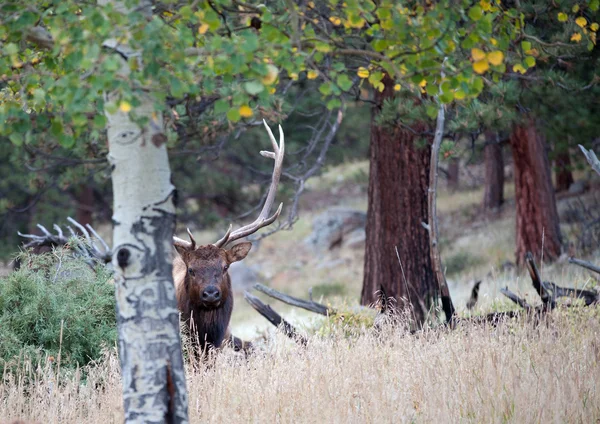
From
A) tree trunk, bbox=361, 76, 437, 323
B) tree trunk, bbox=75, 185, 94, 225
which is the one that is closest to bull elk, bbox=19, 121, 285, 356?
tree trunk, bbox=361, 76, 437, 323

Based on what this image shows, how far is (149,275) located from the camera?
3.36 metres

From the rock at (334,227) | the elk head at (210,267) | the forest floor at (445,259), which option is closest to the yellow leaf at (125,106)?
the elk head at (210,267)

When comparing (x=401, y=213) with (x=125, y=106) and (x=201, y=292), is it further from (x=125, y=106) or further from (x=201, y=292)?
(x=125, y=106)

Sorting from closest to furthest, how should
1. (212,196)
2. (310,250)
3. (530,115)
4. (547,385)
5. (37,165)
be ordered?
1. (547,385)
2. (530,115)
3. (37,165)
4. (212,196)
5. (310,250)

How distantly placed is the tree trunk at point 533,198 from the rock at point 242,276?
1008cm

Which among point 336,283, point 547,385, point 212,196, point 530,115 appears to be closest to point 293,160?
point 212,196

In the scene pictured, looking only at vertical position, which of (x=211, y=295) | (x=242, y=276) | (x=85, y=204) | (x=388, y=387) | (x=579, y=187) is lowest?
(x=388, y=387)

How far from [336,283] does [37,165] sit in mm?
9212

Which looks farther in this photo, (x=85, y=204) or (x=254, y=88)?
(x=85, y=204)

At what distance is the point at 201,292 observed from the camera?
646cm

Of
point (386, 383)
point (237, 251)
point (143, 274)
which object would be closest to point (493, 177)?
point (237, 251)

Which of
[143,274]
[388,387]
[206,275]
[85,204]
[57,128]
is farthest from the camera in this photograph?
[85,204]

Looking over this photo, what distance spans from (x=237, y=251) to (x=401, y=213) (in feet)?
7.31

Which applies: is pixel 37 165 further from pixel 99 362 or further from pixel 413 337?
pixel 413 337
